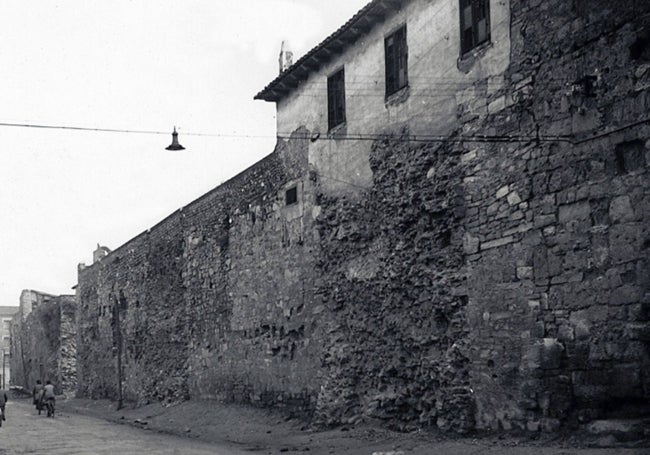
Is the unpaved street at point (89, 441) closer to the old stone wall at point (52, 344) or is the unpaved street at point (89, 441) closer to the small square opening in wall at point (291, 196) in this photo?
the small square opening in wall at point (291, 196)

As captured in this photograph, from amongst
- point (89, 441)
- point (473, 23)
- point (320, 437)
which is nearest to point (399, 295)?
point (320, 437)

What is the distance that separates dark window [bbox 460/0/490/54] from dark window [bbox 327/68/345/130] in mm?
4024

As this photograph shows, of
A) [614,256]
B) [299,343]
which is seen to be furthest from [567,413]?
[299,343]

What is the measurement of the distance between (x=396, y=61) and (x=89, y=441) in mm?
9885

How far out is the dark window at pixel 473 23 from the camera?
40.8 feet

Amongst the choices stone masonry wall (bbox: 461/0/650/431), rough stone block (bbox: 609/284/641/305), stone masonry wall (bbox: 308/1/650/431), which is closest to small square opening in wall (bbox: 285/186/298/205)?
stone masonry wall (bbox: 308/1/650/431)

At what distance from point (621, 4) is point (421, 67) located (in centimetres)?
426

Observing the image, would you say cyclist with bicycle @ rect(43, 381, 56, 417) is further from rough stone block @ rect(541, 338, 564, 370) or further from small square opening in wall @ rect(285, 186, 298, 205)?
rough stone block @ rect(541, 338, 564, 370)

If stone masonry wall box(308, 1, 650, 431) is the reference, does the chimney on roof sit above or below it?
above

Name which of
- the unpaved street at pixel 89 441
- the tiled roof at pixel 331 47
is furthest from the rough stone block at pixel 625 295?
the unpaved street at pixel 89 441

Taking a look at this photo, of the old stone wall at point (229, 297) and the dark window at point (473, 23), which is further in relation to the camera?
the old stone wall at point (229, 297)

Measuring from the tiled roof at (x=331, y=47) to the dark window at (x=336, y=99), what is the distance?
1.53ft

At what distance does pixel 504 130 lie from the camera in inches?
471

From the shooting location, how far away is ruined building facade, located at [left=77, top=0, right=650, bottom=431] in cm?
1020
